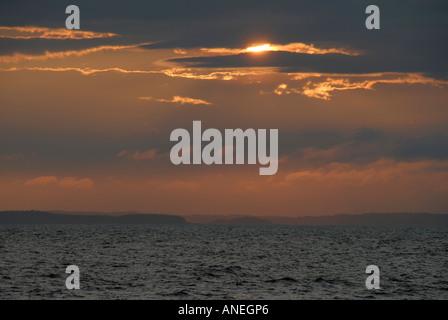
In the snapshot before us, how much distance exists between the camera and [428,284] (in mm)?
57719

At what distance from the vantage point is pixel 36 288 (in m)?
50.8

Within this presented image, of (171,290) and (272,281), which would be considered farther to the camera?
(272,281)

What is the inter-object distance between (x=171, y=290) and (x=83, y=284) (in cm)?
884

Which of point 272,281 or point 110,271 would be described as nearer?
point 272,281
